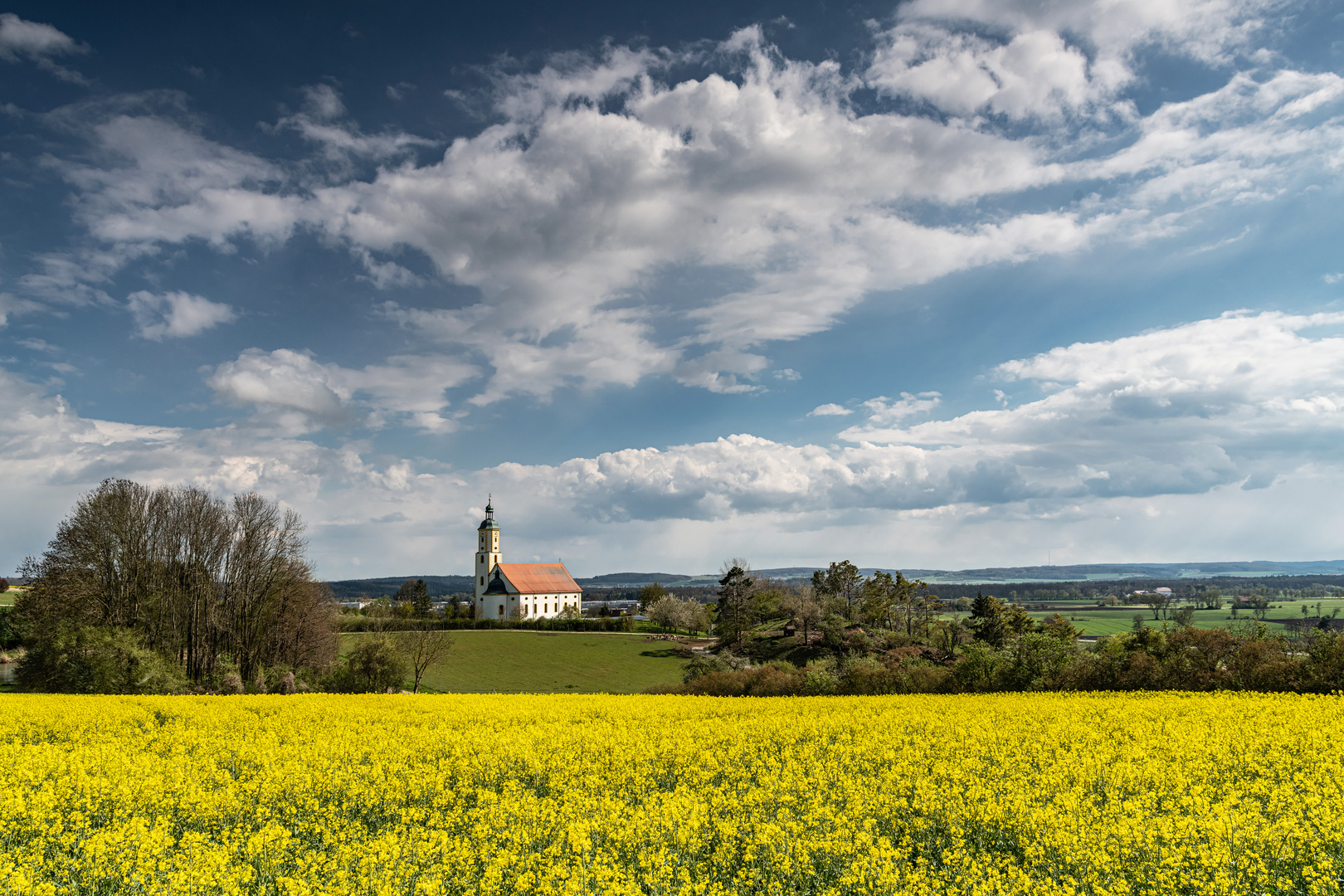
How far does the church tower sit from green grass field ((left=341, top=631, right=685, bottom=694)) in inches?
2001

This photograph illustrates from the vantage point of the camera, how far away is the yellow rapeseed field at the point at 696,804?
7.36 m

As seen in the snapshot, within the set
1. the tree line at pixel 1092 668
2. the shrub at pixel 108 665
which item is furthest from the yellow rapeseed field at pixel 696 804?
the shrub at pixel 108 665

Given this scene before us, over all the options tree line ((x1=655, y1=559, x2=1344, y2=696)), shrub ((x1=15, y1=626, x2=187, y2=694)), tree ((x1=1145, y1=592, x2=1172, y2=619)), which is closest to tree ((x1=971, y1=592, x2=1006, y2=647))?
tree line ((x1=655, y1=559, x2=1344, y2=696))

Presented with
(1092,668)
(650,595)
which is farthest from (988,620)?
(650,595)

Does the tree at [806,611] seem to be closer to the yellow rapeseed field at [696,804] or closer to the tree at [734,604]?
the tree at [734,604]

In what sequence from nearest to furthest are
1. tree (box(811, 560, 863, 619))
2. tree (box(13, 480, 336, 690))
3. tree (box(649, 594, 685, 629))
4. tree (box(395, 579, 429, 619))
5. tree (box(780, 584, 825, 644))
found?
tree (box(13, 480, 336, 690)) → tree (box(780, 584, 825, 644)) → tree (box(811, 560, 863, 619)) → tree (box(649, 594, 685, 629)) → tree (box(395, 579, 429, 619))

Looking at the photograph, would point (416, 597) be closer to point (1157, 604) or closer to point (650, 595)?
point (650, 595)

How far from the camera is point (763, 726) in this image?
14.8m

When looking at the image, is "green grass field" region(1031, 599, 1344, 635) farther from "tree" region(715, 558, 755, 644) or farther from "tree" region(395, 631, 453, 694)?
"tree" region(395, 631, 453, 694)

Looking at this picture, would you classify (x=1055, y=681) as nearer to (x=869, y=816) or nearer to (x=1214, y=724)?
(x=1214, y=724)

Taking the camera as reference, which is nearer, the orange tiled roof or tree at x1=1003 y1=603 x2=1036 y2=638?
tree at x1=1003 y1=603 x2=1036 y2=638

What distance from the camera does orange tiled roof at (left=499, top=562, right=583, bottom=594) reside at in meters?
128

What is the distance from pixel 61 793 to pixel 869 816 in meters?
12.5

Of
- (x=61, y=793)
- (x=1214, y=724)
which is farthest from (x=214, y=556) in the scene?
(x=1214, y=724)
